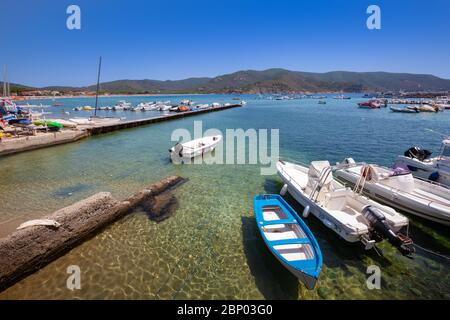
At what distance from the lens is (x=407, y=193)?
1051cm

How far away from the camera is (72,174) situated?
49.6ft

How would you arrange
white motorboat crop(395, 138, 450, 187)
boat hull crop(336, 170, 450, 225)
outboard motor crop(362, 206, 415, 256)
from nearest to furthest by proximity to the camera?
outboard motor crop(362, 206, 415, 256) < boat hull crop(336, 170, 450, 225) < white motorboat crop(395, 138, 450, 187)

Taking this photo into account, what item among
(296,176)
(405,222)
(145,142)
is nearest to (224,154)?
(296,176)

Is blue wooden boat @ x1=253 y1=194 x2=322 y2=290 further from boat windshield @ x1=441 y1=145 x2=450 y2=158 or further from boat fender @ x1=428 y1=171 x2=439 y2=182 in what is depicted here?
boat windshield @ x1=441 y1=145 x2=450 y2=158

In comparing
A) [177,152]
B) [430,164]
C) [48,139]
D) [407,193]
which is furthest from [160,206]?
[48,139]

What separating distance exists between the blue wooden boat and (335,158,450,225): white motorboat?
3.90 metres

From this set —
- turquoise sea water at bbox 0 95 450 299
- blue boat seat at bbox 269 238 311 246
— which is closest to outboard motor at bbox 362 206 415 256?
turquoise sea water at bbox 0 95 450 299

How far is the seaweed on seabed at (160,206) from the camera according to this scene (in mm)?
10148

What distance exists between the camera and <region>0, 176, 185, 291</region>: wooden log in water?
6105mm

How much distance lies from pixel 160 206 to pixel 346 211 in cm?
890

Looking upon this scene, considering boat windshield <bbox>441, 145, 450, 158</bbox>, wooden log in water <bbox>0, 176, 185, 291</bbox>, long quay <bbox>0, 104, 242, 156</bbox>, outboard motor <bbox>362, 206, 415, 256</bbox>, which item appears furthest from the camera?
long quay <bbox>0, 104, 242, 156</bbox>

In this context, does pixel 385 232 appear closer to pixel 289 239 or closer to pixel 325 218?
pixel 325 218

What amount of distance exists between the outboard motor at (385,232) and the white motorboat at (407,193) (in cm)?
189
